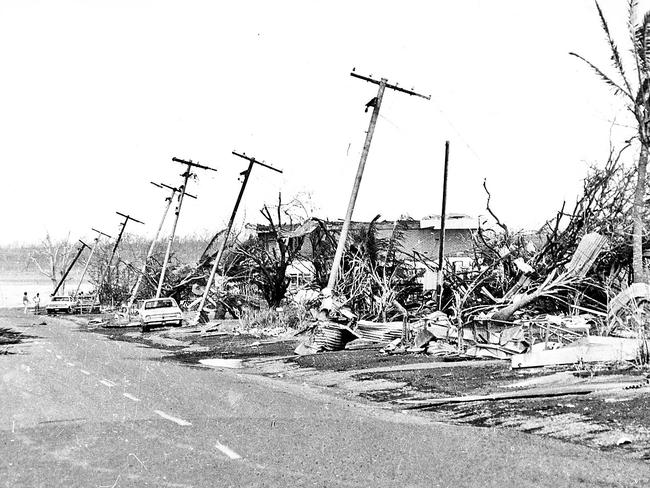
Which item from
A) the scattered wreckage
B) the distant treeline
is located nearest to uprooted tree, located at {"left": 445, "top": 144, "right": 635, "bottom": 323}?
the scattered wreckage

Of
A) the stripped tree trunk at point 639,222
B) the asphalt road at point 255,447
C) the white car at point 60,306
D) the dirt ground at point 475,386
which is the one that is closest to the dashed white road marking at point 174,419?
the asphalt road at point 255,447

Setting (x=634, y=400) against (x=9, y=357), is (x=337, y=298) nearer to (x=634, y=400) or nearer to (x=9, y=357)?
(x=9, y=357)

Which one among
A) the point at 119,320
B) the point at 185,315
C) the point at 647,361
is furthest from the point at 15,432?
the point at 119,320

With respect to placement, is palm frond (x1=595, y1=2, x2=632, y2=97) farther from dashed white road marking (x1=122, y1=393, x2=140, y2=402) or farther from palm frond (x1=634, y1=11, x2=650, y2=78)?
dashed white road marking (x1=122, y1=393, x2=140, y2=402)

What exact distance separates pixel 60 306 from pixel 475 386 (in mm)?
66482

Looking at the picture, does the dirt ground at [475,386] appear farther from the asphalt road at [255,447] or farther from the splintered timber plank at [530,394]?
the asphalt road at [255,447]

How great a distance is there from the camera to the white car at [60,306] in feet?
254

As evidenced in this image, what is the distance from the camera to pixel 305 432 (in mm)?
11289

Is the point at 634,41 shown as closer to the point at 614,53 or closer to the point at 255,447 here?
the point at 614,53

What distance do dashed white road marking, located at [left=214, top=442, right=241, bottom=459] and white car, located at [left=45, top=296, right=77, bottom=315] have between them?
7061 cm

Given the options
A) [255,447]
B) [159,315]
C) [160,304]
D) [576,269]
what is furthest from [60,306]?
[255,447]

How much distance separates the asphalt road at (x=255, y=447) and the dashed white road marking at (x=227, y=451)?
0.05 ft

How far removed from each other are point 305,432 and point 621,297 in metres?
11.2

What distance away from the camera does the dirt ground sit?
11.2m
